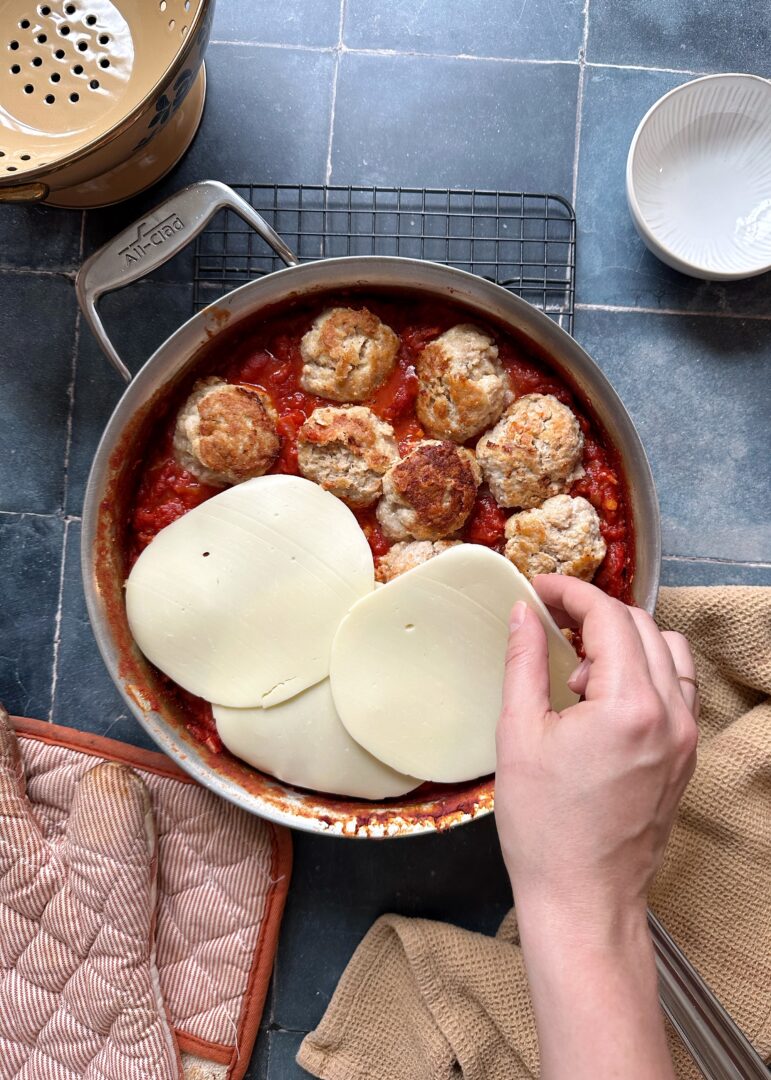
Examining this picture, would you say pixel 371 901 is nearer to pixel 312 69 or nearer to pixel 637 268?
pixel 637 268

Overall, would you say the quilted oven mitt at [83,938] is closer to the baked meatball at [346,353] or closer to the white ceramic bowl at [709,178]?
the baked meatball at [346,353]

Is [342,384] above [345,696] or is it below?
above

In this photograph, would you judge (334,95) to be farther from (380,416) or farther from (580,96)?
(380,416)

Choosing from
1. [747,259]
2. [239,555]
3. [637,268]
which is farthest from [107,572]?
[747,259]

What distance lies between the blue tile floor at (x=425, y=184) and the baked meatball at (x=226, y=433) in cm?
45

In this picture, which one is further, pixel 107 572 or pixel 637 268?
pixel 637 268

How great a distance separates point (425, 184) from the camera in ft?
8.21

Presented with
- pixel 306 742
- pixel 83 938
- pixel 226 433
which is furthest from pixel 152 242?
pixel 83 938

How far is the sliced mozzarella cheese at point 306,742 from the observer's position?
2.19 metres

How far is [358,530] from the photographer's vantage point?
220 cm

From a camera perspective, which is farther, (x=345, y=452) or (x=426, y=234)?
(x=426, y=234)

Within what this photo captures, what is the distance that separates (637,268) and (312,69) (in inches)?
44.0

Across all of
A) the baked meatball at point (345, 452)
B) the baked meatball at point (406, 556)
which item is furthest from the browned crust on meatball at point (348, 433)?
the baked meatball at point (406, 556)

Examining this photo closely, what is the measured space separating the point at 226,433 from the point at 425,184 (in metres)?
1.00
